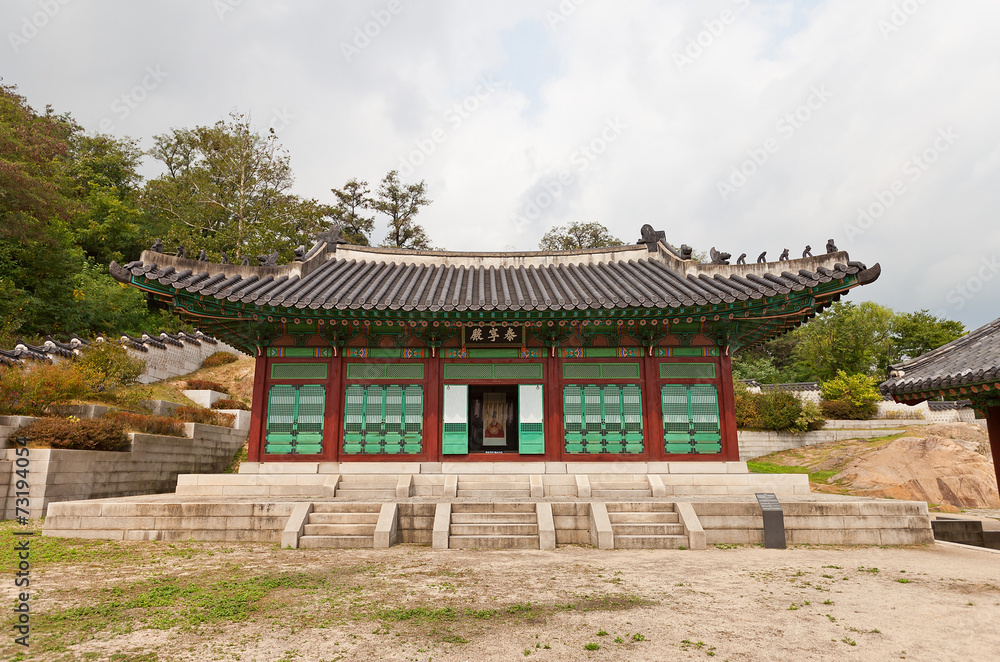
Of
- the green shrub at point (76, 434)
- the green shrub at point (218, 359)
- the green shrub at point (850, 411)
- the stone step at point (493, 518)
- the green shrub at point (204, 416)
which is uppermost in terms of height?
the green shrub at point (218, 359)

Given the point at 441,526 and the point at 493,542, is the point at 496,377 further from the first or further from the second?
the point at 493,542

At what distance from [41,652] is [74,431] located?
10047 millimetres

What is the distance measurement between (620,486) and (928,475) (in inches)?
507

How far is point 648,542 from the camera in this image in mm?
9727

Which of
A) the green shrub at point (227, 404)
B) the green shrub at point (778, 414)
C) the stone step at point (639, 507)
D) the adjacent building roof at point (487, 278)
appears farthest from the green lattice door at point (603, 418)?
the green shrub at point (227, 404)

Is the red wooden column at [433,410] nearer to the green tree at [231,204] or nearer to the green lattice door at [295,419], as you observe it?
the green lattice door at [295,419]

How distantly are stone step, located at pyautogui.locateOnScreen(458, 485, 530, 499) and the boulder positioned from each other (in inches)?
485

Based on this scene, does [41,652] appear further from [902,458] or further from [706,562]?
[902,458]

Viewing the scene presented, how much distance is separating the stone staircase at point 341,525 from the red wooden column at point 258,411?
152 inches

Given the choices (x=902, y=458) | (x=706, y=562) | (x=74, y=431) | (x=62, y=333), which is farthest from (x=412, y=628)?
(x=62, y=333)

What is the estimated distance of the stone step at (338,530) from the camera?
994 cm

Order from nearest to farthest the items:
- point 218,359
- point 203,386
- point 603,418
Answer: point 603,418, point 203,386, point 218,359

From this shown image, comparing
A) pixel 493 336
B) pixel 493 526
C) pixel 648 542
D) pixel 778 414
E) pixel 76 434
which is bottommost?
pixel 648 542

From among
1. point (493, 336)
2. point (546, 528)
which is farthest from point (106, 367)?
point (546, 528)
